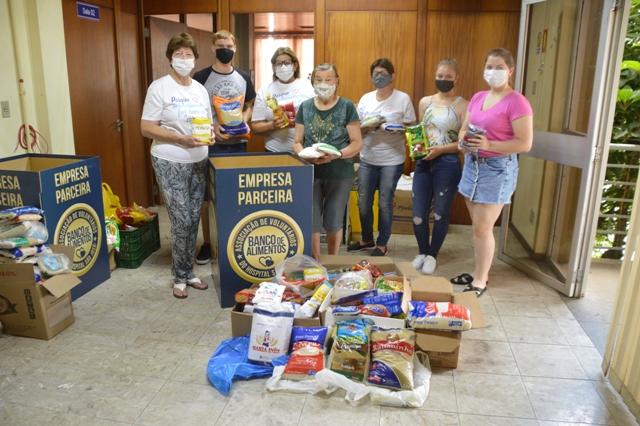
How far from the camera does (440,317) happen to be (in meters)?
2.25

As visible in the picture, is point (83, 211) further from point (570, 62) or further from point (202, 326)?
point (570, 62)

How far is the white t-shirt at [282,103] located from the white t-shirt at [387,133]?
0.46 meters

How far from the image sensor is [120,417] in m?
1.96

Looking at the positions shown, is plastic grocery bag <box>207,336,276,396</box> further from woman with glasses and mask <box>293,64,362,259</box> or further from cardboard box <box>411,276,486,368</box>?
woman with glasses and mask <box>293,64,362,259</box>

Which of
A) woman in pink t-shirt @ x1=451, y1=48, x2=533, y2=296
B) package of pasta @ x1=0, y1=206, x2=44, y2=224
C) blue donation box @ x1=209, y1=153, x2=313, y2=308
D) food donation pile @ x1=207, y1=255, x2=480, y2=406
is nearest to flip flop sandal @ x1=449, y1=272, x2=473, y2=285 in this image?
woman in pink t-shirt @ x1=451, y1=48, x2=533, y2=296

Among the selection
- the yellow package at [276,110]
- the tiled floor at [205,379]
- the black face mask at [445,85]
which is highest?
the black face mask at [445,85]

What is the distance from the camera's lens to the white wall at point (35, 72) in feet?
10.7

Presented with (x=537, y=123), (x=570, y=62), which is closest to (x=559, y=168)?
(x=537, y=123)

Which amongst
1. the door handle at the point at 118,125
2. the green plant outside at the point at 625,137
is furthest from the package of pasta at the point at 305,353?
the door handle at the point at 118,125

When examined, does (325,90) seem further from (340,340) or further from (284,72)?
(340,340)

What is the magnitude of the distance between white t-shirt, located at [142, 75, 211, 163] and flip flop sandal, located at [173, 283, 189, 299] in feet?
2.49

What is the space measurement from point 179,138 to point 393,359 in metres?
1.64

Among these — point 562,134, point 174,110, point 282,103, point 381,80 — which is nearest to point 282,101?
point 282,103

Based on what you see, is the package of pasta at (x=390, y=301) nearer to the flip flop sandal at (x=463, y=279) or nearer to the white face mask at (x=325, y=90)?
the flip flop sandal at (x=463, y=279)
